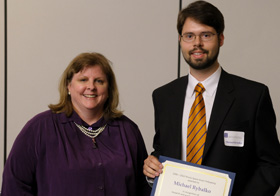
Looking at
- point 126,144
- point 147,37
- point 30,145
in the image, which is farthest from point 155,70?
point 30,145

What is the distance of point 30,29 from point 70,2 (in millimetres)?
439

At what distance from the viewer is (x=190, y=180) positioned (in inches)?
69.4

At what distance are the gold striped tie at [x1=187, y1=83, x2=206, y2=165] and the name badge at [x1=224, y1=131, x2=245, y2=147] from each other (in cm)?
11

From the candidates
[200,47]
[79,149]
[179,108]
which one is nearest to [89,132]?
[79,149]

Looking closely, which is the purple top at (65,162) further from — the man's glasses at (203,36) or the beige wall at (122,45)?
the beige wall at (122,45)

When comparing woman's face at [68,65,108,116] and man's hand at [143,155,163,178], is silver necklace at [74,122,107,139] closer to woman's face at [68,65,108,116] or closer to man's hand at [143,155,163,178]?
woman's face at [68,65,108,116]

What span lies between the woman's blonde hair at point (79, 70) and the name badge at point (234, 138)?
26.0 inches

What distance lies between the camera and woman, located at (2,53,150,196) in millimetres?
1956

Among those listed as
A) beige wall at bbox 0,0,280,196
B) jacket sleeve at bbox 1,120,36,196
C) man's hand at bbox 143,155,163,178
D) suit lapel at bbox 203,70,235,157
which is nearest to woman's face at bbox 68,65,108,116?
jacket sleeve at bbox 1,120,36,196

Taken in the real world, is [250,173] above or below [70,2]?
below

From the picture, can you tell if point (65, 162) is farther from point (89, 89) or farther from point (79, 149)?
point (89, 89)

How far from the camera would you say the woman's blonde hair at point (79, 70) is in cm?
210

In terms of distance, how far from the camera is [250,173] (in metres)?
1.92

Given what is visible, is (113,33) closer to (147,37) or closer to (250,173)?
(147,37)
